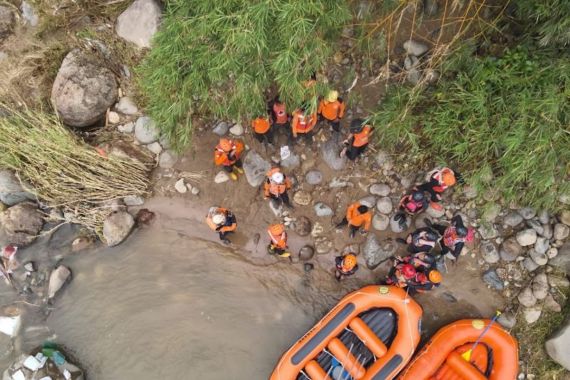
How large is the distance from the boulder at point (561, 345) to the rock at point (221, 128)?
5.83m

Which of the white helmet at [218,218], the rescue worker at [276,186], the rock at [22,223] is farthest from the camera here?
the rock at [22,223]

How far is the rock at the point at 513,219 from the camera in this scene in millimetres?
5875

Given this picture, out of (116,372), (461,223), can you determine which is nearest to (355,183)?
(461,223)

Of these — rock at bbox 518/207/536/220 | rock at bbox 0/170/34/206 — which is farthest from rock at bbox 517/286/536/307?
rock at bbox 0/170/34/206

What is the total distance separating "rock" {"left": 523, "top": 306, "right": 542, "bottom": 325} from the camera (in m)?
5.81

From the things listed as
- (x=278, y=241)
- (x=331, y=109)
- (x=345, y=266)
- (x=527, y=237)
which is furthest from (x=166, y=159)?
(x=527, y=237)

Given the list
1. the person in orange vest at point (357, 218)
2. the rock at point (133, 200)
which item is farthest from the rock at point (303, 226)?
the rock at point (133, 200)

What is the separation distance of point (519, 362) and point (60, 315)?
7.25m

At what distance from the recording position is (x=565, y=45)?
176 inches

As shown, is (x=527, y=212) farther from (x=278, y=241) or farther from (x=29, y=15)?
(x=29, y=15)

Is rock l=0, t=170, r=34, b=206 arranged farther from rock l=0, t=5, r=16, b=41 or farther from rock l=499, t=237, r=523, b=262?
rock l=499, t=237, r=523, b=262

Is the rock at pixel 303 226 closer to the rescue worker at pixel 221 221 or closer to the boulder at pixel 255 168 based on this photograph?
the boulder at pixel 255 168

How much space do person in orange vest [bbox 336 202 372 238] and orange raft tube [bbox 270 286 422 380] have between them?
92 cm

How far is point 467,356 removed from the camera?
5.59m
